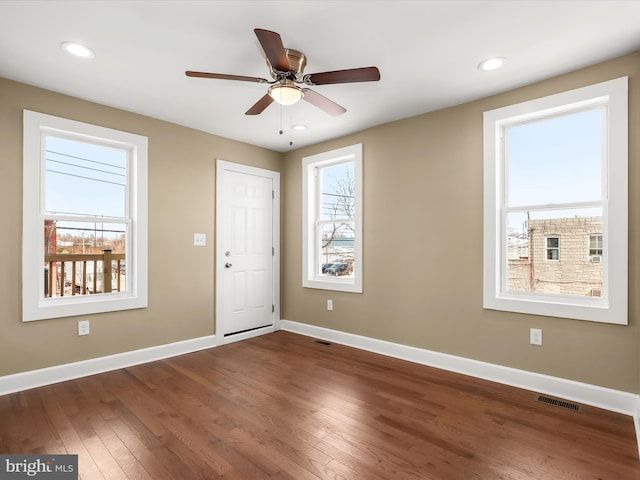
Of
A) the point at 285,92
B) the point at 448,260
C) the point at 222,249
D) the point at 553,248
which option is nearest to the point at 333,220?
the point at 222,249

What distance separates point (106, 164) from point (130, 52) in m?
1.48

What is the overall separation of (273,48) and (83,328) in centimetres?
304

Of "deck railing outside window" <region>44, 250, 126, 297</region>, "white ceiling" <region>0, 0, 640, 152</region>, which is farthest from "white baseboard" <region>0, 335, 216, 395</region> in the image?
"white ceiling" <region>0, 0, 640, 152</region>

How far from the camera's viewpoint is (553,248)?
291cm

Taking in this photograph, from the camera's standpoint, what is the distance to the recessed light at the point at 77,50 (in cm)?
237

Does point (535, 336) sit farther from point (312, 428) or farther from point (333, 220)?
point (333, 220)

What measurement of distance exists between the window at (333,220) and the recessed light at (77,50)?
2689mm

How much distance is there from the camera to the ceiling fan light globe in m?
2.35

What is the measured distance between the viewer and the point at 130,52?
2457 millimetres

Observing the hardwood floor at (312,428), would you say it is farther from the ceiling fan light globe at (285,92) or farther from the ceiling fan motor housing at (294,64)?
the ceiling fan motor housing at (294,64)

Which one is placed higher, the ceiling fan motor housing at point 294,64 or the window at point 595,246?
the ceiling fan motor housing at point 294,64

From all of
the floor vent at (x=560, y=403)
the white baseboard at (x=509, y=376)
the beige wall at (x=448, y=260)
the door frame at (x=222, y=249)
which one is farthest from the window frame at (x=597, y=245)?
the door frame at (x=222, y=249)

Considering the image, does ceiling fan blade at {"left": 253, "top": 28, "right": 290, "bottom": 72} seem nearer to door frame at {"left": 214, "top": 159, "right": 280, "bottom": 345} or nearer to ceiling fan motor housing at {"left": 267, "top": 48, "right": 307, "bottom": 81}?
ceiling fan motor housing at {"left": 267, "top": 48, "right": 307, "bottom": 81}

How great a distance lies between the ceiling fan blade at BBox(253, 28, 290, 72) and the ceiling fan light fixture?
15 cm
